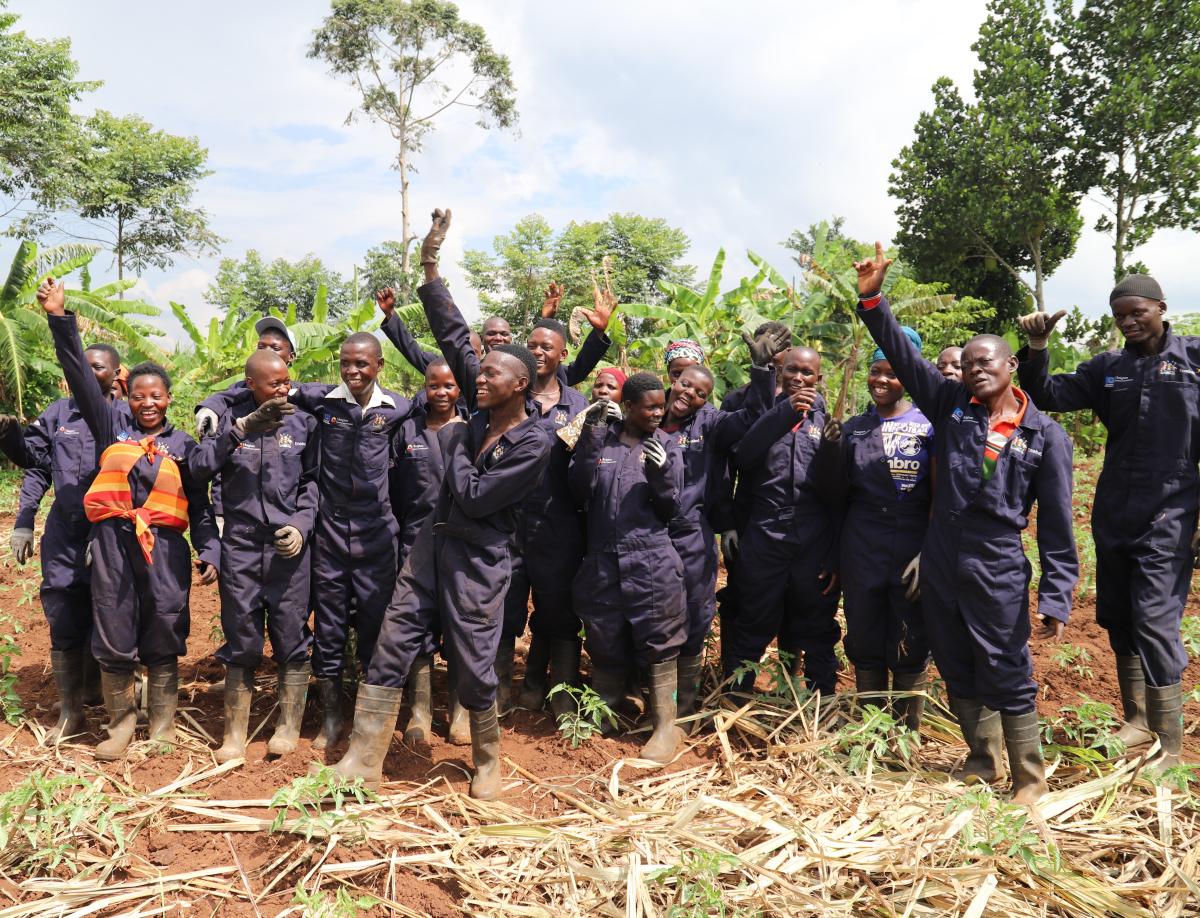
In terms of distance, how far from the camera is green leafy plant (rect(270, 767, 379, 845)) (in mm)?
3320

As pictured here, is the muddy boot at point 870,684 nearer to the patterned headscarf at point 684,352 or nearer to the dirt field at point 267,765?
the dirt field at point 267,765

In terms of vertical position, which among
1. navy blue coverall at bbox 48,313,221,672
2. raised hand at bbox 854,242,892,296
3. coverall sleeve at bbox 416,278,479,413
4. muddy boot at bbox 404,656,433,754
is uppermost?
raised hand at bbox 854,242,892,296

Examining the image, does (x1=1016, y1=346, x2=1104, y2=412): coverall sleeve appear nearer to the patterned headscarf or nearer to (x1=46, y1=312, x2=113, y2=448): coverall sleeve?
the patterned headscarf

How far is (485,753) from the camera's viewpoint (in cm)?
398

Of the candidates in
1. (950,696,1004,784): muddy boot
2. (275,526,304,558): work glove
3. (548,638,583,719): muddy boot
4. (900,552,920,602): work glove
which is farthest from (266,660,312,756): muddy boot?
(950,696,1004,784): muddy boot

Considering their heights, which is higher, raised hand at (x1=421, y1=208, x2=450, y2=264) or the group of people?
raised hand at (x1=421, y1=208, x2=450, y2=264)

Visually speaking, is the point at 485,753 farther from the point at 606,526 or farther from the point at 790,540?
the point at 790,540

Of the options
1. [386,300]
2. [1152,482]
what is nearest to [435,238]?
[386,300]

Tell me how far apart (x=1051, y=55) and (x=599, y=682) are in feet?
83.2

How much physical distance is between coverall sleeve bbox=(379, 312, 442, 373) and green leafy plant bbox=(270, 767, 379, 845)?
7.58 feet

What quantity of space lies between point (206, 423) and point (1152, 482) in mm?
4769

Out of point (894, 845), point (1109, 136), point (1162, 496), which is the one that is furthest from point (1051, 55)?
point (894, 845)

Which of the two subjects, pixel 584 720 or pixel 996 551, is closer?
pixel 996 551

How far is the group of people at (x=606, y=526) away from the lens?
3.91m
